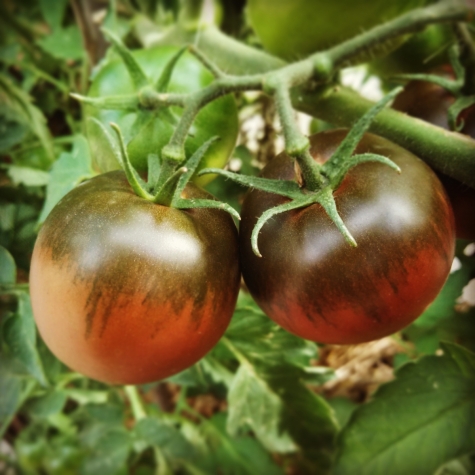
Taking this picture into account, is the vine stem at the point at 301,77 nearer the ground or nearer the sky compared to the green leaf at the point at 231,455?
nearer the sky

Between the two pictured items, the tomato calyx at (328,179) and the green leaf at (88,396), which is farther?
the green leaf at (88,396)

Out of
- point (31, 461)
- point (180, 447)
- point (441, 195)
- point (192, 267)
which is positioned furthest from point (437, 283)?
point (31, 461)

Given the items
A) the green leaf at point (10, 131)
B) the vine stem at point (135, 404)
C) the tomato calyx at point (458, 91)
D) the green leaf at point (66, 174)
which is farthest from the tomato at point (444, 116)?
the vine stem at point (135, 404)

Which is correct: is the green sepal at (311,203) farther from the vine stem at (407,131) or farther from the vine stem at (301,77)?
the vine stem at (407,131)

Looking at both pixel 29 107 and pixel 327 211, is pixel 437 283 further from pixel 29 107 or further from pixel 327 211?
pixel 29 107

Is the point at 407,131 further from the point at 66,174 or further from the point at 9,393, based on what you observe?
the point at 9,393

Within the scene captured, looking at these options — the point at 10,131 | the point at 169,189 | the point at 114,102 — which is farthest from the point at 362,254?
the point at 10,131
